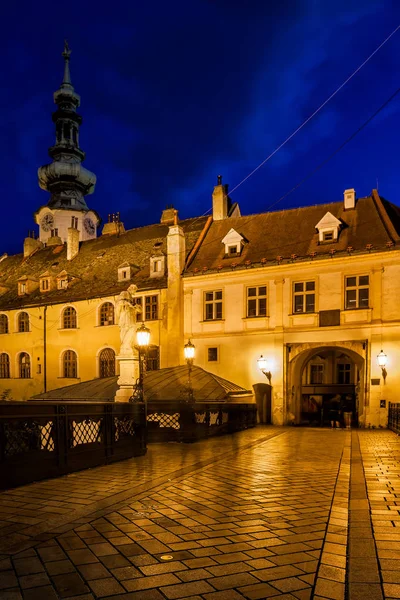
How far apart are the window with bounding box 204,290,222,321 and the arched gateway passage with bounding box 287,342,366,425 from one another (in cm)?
468

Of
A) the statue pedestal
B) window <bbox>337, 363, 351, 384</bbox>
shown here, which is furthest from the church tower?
the statue pedestal

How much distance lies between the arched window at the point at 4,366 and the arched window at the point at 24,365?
1.17 m

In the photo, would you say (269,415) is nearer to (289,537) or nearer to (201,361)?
(201,361)

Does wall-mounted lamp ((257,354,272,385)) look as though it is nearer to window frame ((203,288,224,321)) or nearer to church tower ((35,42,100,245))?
window frame ((203,288,224,321))

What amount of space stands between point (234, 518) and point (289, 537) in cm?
94

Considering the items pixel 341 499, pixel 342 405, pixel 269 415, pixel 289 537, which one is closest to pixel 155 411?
pixel 341 499

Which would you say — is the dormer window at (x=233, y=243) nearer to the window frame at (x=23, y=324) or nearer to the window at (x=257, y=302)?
the window at (x=257, y=302)

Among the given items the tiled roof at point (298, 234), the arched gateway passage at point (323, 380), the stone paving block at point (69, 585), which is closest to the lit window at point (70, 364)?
the tiled roof at point (298, 234)

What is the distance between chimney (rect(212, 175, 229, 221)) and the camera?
31719 millimetres

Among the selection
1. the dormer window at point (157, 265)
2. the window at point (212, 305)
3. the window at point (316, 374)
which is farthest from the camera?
the window at point (316, 374)

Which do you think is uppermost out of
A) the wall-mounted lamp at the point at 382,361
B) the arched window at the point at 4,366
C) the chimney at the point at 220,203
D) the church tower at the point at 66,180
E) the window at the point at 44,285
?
the church tower at the point at 66,180

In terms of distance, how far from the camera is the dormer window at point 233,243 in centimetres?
2769

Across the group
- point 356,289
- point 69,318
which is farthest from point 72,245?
point 356,289

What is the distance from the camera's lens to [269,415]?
25.6 m
